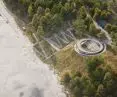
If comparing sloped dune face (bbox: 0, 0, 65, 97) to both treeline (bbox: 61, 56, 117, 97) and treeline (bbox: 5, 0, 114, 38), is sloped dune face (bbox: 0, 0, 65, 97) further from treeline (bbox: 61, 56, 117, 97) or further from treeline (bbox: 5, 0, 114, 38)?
treeline (bbox: 5, 0, 114, 38)

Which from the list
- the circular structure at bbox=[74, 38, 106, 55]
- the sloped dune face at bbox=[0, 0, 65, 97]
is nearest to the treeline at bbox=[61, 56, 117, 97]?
the sloped dune face at bbox=[0, 0, 65, 97]

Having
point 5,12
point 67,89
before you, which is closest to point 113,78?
point 67,89

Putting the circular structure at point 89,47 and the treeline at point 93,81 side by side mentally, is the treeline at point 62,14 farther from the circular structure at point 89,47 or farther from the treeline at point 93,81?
the treeline at point 93,81

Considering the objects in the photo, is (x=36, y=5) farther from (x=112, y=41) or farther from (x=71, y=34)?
(x=112, y=41)

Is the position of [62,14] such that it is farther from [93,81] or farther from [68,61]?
[93,81]

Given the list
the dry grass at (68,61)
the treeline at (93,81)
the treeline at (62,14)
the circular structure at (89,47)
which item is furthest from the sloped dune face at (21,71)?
the circular structure at (89,47)

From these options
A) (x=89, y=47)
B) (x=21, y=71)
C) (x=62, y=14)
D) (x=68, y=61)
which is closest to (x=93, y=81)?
(x=68, y=61)
